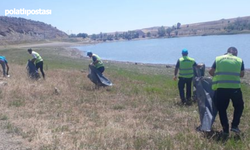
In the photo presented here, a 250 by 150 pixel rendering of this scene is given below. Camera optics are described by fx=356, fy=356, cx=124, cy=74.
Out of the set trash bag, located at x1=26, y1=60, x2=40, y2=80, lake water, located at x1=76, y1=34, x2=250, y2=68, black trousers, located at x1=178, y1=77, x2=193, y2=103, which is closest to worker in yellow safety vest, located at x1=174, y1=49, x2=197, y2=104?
black trousers, located at x1=178, y1=77, x2=193, y2=103

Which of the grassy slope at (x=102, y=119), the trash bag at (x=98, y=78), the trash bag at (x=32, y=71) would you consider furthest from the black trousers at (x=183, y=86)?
the trash bag at (x=32, y=71)

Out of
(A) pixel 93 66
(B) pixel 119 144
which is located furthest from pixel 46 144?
(A) pixel 93 66

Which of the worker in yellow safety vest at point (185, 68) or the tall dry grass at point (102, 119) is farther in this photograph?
the worker in yellow safety vest at point (185, 68)

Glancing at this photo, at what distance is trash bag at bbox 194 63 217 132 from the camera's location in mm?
7094

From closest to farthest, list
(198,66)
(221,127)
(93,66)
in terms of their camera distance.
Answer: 1. (221,127)
2. (198,66)
3. (93,66)

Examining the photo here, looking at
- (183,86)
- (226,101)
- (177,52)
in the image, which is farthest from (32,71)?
(177,52)

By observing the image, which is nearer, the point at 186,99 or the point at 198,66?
the point at 198,66

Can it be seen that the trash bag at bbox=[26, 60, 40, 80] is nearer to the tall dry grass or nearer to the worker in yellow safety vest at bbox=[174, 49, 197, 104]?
the tall dry grass

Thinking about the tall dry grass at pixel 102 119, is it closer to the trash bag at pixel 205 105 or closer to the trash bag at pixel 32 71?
the trash bag at pixel 205 105

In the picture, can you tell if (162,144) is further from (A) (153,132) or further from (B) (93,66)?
(B) (93,66)

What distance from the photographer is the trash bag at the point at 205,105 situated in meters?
7.09

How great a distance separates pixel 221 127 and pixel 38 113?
15.0ft

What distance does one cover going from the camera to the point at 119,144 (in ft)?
21.1

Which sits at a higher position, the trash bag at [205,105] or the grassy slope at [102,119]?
the trash bag at [205,105]
